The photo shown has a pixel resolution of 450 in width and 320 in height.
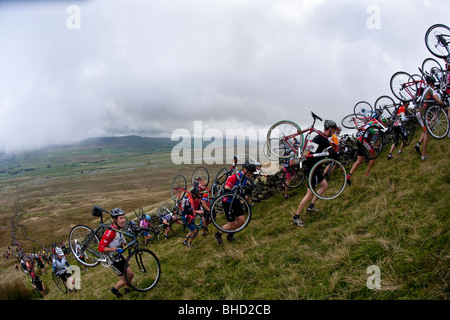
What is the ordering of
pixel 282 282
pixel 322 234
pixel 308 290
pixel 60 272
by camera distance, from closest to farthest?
pixel 308 290
pixel 282 282
pixel 322 234
pixel 60 272

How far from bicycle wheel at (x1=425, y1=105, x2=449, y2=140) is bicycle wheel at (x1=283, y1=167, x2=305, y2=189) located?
6157 millimetres

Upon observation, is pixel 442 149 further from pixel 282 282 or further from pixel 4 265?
pixel 4 265

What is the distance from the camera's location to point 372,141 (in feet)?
34.2

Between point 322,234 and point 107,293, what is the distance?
7.61 meters

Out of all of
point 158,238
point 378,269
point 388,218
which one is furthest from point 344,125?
Result: point 158,238

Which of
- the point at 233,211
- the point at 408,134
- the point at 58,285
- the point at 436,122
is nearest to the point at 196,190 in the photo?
the point at 233,211

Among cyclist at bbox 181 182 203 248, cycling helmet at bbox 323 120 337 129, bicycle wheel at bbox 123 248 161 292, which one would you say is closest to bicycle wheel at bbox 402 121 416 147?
cycling helmet at bbox 323 120 337 129

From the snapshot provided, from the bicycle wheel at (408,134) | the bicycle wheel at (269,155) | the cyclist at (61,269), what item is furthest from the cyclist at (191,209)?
the bicycle wheel at (408,134)

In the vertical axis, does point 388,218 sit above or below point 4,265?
above

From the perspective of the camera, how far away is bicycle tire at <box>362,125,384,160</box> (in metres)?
10.0

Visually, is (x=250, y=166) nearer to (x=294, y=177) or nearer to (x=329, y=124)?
(x=329, y=124)

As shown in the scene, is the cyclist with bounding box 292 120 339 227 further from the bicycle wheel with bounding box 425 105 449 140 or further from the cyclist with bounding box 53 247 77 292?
the cyclist with bounding box 53 247 77 292

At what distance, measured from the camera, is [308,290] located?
4.50m
